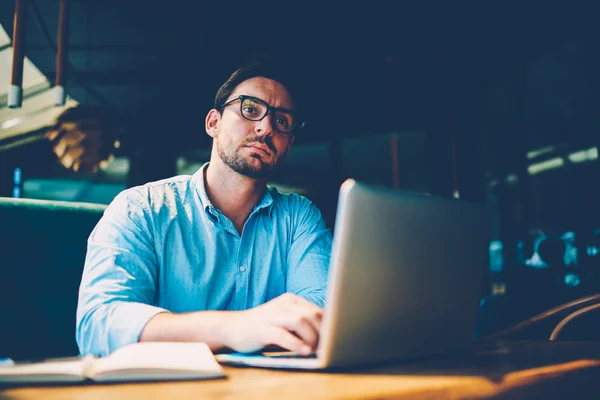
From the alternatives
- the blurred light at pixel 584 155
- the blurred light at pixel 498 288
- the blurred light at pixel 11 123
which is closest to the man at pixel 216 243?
the blurred light at pixel 584 155

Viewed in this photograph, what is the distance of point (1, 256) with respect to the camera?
145 centimetres

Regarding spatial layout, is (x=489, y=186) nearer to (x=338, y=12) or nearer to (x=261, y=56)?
(x=338, y=12)

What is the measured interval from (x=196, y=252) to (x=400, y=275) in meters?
0.90

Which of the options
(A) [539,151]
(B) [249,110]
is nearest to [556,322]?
(B) [249,110]

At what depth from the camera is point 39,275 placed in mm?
1517

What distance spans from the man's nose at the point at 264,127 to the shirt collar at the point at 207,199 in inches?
9.0

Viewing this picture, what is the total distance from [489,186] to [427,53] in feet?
5.65

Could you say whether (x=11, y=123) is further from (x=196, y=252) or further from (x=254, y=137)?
(x=196, y=252)

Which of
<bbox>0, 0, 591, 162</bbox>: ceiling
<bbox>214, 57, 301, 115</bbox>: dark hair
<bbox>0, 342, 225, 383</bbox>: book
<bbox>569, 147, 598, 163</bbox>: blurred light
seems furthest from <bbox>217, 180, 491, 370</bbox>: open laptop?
<bbox>0, 0, 591, 162</bbox>: ceiling

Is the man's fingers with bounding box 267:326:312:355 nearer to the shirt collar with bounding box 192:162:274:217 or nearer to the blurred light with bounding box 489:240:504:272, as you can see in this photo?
the shirt collar with bounding box 192:162:274:217

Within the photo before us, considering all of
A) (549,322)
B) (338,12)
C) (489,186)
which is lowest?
(549,322)

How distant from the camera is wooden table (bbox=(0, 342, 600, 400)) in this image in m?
0.55

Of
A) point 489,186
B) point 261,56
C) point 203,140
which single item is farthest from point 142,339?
point 203,140

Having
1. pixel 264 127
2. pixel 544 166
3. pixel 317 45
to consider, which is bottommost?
pixel 264 127
